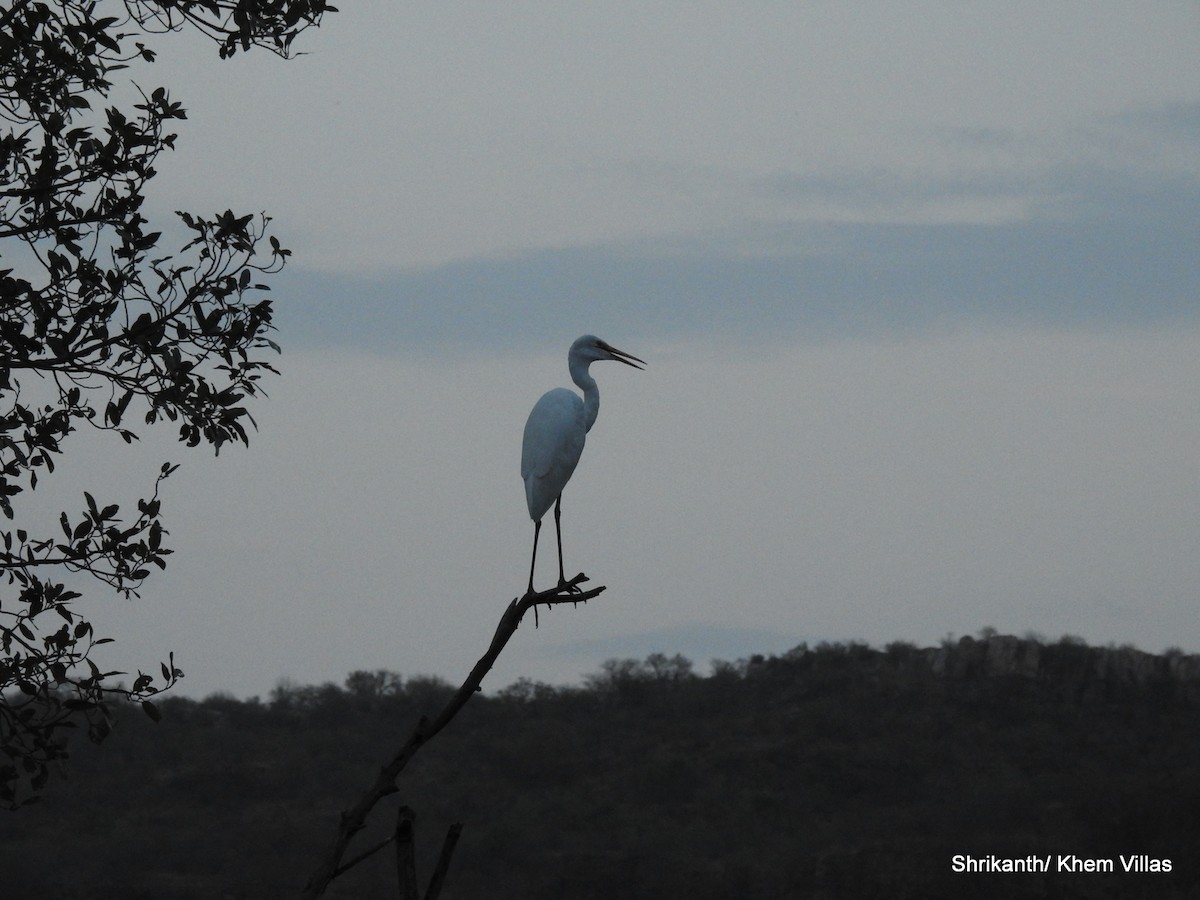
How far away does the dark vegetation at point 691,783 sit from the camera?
2317 cm

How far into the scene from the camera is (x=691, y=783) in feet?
94.0

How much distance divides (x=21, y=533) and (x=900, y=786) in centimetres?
2463

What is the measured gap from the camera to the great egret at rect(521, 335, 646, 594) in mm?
8703

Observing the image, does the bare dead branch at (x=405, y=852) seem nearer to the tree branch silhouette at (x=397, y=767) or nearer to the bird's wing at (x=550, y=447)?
the tree branch silhouette at (x=397, y=767)

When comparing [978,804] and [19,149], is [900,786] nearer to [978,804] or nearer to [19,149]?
[978,804]

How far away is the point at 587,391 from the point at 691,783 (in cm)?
2069

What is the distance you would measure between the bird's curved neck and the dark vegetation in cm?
1090

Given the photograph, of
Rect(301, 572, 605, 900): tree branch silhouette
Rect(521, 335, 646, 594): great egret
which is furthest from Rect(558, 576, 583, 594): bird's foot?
Rect(521, 335, 646, 594): great egret

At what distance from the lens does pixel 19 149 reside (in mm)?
5590

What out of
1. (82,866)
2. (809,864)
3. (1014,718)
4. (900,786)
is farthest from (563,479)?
(1014,718)

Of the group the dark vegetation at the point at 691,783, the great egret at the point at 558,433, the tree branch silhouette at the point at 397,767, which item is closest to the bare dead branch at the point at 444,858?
the tree branch silhouette at the point at 397,767

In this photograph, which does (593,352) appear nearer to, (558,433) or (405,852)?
(558,433)

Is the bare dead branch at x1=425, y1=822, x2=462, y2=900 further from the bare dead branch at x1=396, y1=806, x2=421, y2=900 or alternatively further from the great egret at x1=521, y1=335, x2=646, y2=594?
the great egret at x1=521, y1=335, x2=646, y2=594

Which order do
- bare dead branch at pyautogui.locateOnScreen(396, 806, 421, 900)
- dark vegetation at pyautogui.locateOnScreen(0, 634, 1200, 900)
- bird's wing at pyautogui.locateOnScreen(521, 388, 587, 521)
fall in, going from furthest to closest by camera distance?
dark vegetation at pyautogui.locateOnScreen(0, 634, 1200, 900) → bird's wing at pyautogui.locateOnScreen(521, 388, 587, 521) → bare dead branch at pyautogui.locateOnScreen(396, 806, 421, 900)
